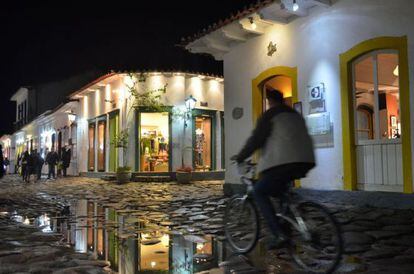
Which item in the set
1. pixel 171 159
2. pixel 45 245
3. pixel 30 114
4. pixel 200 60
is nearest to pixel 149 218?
pixel 45 245

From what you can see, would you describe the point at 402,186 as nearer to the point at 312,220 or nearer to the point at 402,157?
the point at 402,157

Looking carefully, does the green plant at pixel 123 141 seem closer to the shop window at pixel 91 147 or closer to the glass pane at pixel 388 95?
the shop window at pixel 91 147

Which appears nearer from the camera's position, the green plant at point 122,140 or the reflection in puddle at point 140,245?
the reflection in puddle at point 140,245

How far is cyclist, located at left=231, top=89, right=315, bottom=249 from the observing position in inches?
175

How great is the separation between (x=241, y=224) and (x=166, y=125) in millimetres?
15967

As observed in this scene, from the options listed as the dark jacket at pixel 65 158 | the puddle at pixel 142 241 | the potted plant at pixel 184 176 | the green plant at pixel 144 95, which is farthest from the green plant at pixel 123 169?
the puddle at pixel 142 241

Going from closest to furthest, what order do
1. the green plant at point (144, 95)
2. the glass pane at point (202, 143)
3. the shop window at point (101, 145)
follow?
1. the green plant at point (144, 95)
2. the glass pane at point (202, 143)
3. the shop window at point (101, 145)

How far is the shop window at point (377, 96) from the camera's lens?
28.9 feet

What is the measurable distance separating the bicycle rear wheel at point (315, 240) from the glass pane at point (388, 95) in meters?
5.11

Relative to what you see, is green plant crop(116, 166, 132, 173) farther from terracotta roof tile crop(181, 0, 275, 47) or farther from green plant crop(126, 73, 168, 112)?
terracotta roof tile crop(181, 0, 275, 47)

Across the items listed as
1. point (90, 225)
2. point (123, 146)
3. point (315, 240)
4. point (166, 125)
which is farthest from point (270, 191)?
point (166, 125)

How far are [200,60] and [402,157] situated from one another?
16.8 meters

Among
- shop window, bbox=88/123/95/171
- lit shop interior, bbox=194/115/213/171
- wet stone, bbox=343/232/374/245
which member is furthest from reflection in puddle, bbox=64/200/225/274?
shop window, bbox=88/123/95/171

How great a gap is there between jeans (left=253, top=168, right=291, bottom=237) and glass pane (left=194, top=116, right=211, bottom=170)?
16942mm
